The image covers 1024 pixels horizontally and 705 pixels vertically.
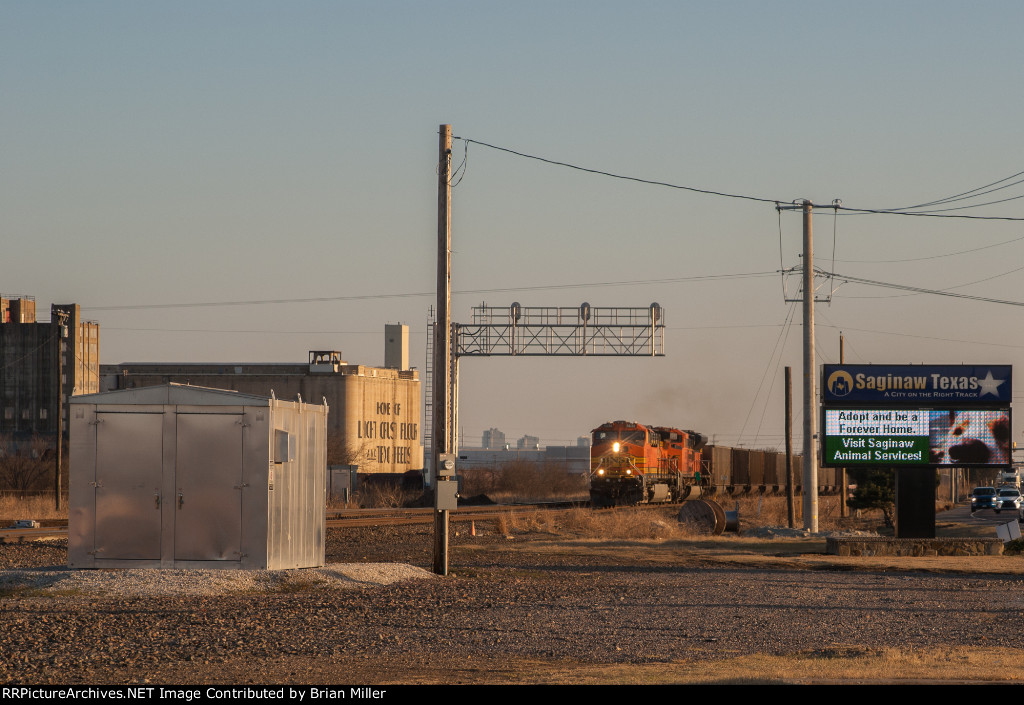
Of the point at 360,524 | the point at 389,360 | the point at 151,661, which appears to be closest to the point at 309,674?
the point at 151,661

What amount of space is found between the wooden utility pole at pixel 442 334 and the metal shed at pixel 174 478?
10.8 feet

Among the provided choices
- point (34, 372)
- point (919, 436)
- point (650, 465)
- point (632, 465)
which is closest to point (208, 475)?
point (919, 436)

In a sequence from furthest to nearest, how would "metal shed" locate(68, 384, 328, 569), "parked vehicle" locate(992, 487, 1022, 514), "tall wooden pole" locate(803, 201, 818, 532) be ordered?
"parked vehicle" locate(992, 487, 1022, 514), "tall wooden pole" locate(803, 201, 818, 532), "metal shed" locate(68, 384, 328, 569)

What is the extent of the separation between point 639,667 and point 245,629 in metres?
4.72

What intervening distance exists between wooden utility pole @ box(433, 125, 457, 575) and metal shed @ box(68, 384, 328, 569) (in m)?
3.30

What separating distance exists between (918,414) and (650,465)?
20697 millimetres

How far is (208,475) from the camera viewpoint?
18.4 metres

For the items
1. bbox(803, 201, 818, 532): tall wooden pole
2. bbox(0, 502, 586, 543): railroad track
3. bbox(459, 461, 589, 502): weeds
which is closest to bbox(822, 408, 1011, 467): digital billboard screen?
bbox(803, 201, 818, 532): tall wooden pole

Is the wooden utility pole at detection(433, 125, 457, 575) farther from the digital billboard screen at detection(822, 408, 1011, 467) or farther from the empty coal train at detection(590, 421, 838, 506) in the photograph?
the empty coal train at detection(590, 421, 838, 506)

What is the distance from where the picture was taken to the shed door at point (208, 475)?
1834cm

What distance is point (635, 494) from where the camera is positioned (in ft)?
160

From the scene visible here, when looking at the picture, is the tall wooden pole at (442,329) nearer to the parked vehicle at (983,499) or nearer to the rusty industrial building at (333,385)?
the parked vehicle at (983,499)

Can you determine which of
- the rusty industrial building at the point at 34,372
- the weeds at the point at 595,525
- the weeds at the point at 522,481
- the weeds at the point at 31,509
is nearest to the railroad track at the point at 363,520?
the weeds at the point at 595,525

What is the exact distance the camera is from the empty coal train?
1938 inches
